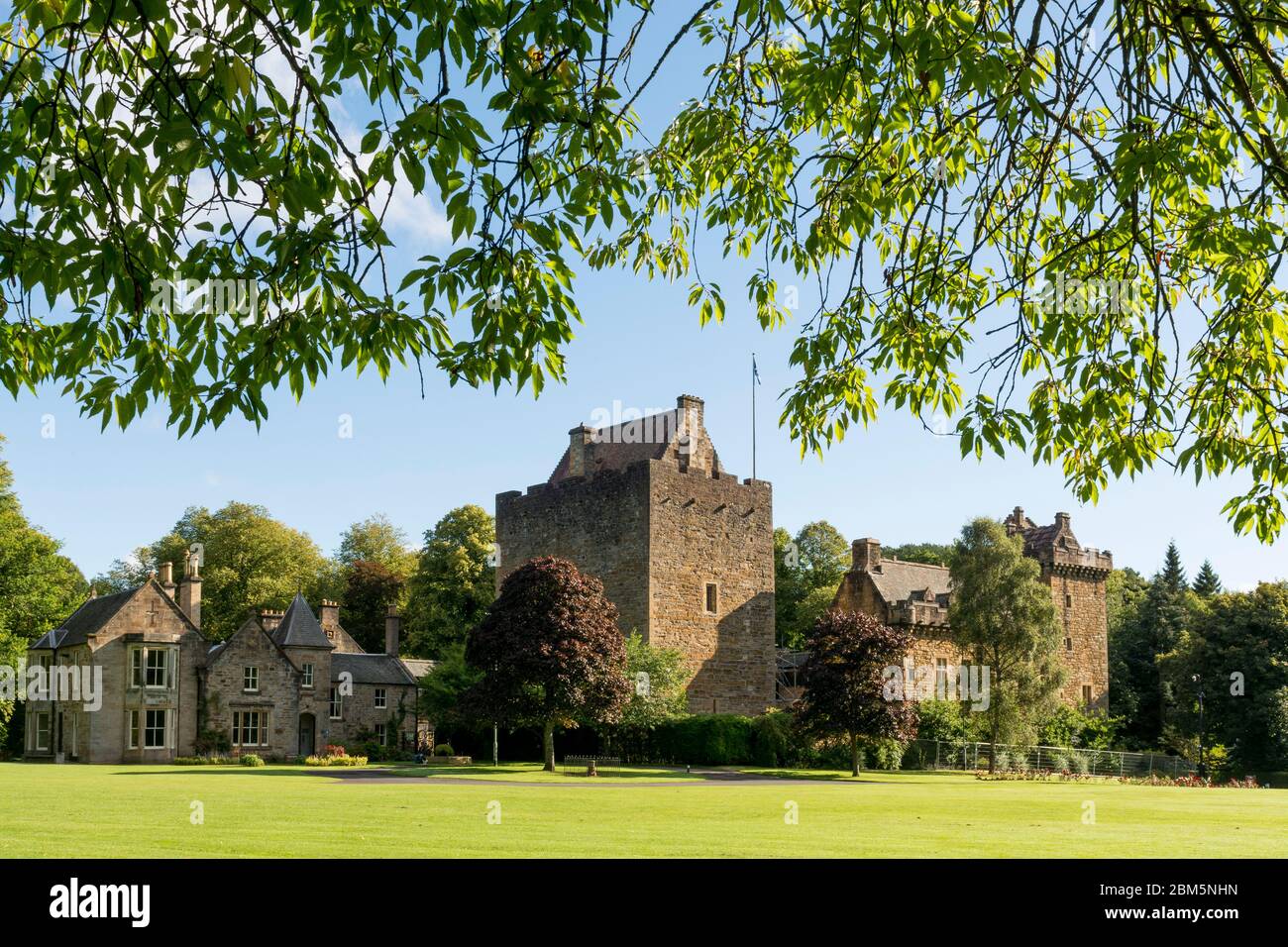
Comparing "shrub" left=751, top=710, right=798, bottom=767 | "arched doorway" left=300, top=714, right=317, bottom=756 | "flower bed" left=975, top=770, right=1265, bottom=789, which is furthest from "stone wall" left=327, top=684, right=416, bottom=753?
"flower bed" left=975, top=770, right=1265, bottom=789

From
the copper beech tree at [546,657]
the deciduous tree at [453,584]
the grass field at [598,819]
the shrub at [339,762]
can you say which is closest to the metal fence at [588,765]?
the copper beech tree at [546,657]

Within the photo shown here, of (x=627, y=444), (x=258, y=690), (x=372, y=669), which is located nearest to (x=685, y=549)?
(x=627, y=444)

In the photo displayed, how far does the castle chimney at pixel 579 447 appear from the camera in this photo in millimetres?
49562

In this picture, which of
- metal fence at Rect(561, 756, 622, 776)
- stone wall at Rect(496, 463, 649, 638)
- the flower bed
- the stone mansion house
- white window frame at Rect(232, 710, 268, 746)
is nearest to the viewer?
metal fence at Rect(561, 756, 622, 776)

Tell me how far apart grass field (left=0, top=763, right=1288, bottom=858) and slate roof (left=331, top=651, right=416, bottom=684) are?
2177cm

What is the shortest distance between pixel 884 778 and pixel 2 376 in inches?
1198

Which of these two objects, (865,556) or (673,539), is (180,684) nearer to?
(673,539)

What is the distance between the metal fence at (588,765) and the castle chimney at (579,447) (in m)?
12.7

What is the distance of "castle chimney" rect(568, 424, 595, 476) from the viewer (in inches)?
1951

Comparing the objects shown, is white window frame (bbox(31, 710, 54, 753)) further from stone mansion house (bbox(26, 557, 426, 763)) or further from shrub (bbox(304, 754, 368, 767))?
shrub (bbox(304, 754, 368, 767))

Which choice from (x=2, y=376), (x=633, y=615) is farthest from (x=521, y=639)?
(x=2, y=376)

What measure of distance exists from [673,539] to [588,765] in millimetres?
12893
